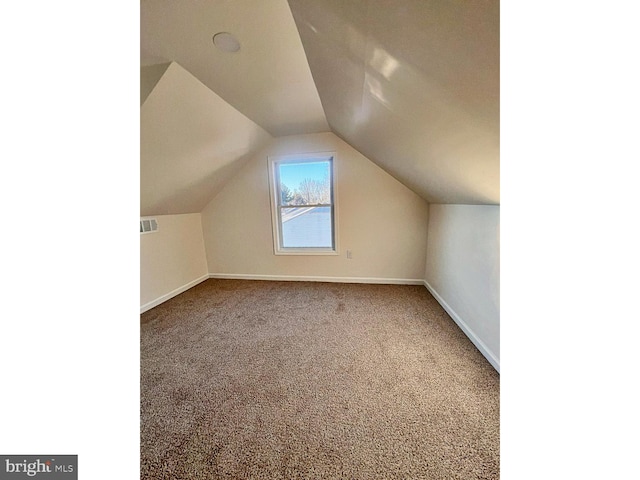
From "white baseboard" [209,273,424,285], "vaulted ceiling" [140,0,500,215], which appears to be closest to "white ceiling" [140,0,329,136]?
"vaulted ceiling" [140,0,500,215]

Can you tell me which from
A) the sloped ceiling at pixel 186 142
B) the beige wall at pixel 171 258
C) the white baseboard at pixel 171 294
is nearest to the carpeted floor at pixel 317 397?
the white baseboard at pixel 171 294

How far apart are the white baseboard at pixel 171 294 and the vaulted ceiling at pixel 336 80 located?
117 cm

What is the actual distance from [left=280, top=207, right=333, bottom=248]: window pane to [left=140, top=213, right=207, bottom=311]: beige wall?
53.3 inches

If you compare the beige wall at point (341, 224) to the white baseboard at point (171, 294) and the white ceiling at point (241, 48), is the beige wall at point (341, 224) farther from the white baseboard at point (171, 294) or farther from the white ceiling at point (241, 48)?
the white ceiling at point (241, 48)

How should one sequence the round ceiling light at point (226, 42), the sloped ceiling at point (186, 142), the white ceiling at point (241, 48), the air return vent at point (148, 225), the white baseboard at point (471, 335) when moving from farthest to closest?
the air return vent at point (148, 225) < the sloped ceiling at point (186, 142) < the white baseboard at point (471, 335) < the round ceiling light at point (226, 42) < the white ceiling at point (241, 48)

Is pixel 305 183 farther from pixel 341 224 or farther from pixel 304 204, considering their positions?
pixel 341 224

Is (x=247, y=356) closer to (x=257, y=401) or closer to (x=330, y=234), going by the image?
(x=257, y=401)

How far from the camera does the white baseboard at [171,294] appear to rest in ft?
9.23

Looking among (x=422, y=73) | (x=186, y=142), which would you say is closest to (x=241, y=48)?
(x=186, y=142)

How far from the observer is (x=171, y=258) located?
3.25m

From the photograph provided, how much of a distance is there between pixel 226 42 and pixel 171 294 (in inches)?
114

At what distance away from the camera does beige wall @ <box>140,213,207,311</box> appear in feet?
9.40
